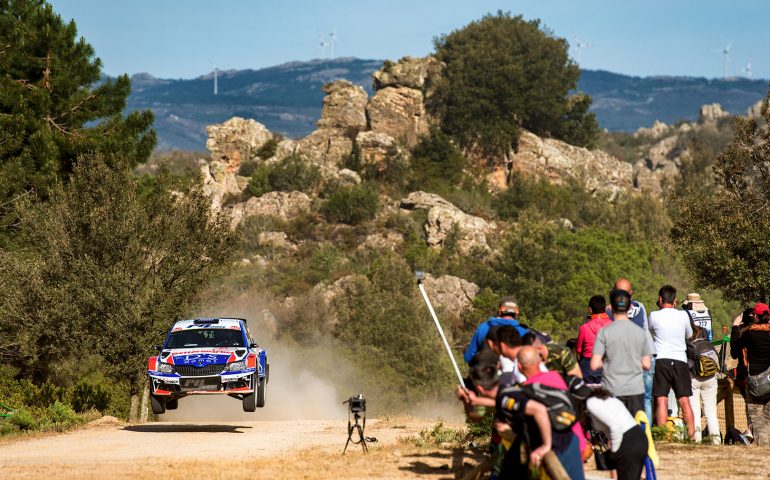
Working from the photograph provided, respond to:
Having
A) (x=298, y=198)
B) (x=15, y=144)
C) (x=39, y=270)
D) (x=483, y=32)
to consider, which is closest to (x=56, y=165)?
(x=15, y=144)

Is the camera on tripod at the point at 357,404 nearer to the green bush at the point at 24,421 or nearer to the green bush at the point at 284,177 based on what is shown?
the green bush at the point at 24,421

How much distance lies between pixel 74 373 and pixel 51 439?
1528 centimetres

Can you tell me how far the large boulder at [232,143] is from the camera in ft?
334

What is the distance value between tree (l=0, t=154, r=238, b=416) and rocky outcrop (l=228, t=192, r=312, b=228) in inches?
2446

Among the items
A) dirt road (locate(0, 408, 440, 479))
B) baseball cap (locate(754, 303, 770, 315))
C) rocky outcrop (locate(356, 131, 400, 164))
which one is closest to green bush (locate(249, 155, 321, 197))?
rocky outcrop (locate(356, 131, 400, 164))

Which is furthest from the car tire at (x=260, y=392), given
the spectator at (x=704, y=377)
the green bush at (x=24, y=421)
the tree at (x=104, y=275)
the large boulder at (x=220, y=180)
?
the large boulder at (x=220, y=180)

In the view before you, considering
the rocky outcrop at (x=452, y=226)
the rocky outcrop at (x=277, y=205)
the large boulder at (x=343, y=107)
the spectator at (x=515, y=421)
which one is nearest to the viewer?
the spectator at (x=515, y=421)

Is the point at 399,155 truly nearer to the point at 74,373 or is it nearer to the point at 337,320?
the point at 337,320

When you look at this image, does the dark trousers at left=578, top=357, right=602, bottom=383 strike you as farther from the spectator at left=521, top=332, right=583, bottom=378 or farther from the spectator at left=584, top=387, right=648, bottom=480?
the spectator at left=584, top=387, right=648, bottom=480

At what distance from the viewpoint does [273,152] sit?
335ft

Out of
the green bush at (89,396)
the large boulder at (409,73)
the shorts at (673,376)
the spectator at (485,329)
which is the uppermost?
the large boulder at (409,73)

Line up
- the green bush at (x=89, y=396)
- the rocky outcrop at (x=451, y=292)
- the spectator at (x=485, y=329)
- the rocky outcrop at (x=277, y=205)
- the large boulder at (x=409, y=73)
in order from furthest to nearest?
the large boulder at (x=409, y=73)
the rocky outcrop at (x=277, y=205)
the rocky outcrop at (x=451, y=292)
the green bush at (x=89, y=396)
the spectator at (x=485, y=329)

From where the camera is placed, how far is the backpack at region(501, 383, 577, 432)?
1013 cm

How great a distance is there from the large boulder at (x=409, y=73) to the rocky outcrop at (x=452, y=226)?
14087 mm
